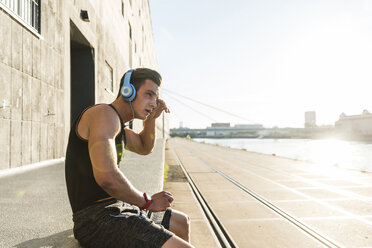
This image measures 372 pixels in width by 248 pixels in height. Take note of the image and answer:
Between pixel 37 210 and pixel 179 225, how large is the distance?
2.01m

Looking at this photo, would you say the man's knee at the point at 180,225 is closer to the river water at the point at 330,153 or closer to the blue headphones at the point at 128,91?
the blue headphones at the point at 128,91

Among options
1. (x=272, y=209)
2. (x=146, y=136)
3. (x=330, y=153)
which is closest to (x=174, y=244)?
(x=146, y=136)

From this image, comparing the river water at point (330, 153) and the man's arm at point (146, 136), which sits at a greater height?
the man's arm at point (146, 136)

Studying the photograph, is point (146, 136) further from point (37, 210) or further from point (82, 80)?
point (82, 80)

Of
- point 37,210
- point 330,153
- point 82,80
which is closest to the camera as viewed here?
point 37,210

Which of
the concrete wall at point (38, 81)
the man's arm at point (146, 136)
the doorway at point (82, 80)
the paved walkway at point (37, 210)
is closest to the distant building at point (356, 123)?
the doorway at point (82, 80)

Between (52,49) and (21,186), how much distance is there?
4.08m

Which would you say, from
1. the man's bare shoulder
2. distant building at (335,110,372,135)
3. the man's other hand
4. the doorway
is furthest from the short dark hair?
distant building at (335,110,372,135)

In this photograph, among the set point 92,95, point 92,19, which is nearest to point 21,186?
point 92,95

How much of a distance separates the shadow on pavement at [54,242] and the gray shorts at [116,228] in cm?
44

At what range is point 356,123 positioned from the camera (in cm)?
10169

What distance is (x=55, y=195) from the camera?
3639 mm

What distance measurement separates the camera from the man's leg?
1784 millimetres

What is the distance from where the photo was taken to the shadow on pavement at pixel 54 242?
1.96 meters
